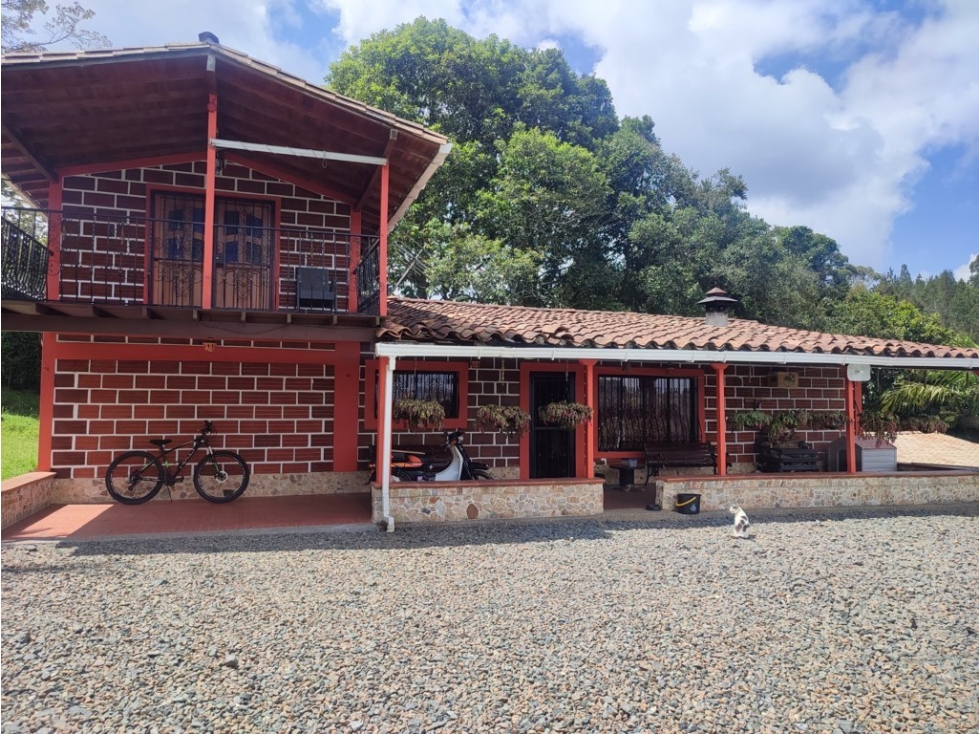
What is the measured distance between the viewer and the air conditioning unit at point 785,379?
11.3m

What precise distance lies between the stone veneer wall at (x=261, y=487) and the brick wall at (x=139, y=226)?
8.52ft

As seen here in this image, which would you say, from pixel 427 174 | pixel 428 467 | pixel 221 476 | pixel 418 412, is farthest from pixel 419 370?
pixel 221 476

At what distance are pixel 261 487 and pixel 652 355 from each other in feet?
19.9

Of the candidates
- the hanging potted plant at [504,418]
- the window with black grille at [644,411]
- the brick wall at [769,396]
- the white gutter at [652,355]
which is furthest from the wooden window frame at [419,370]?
the brick wall at [769,396]

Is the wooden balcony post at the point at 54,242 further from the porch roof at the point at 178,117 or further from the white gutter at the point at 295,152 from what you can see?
the white gutter at the point at 295,152

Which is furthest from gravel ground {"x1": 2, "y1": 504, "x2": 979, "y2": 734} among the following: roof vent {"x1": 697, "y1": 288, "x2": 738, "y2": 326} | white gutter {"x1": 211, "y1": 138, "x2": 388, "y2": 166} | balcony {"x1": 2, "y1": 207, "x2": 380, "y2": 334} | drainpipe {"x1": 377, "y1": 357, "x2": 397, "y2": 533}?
roof vent {"x1": 697, "y1": 288, "x2": 738, "y2": 326}

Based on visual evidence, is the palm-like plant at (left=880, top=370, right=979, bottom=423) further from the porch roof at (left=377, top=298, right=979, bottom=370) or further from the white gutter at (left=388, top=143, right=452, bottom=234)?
the white gutter at (left=388, top=143, right=452, bottom=234)

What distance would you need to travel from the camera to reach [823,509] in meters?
8.96

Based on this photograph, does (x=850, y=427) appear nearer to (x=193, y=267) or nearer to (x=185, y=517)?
(x=185, y=517)

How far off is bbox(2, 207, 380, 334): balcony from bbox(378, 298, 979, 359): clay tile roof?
2.93 ft

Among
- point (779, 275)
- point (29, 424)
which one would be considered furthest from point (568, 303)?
point (29, 424)

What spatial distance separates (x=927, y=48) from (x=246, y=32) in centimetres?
1328

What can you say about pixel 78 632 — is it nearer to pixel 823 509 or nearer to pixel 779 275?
pixel 823 509

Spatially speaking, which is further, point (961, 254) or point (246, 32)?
point (961, 254)
